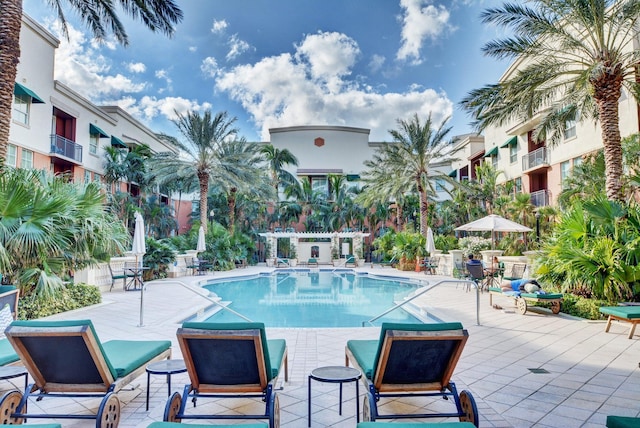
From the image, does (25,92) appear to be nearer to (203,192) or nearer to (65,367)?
(203,192)

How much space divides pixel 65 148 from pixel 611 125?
81.1 ft

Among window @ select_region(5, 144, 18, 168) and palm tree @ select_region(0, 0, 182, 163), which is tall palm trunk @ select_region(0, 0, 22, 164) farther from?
window @ select_region(5, 144, 18, 168)

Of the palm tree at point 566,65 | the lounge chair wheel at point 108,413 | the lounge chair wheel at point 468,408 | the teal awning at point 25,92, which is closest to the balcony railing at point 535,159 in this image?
the palm tree at point 566,65

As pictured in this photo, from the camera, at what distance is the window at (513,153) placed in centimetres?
2491

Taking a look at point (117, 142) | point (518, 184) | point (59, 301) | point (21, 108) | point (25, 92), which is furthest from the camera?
point (117, 142)

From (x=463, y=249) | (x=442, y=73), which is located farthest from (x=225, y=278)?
(x=442, y=73)

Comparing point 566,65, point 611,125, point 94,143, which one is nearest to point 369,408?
point 611,125

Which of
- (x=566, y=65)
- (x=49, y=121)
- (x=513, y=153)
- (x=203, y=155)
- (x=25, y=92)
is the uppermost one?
(x=25, y=92)

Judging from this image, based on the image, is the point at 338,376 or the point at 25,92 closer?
the point at 338,376

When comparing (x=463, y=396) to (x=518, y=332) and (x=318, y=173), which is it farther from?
(x=318, y=173)

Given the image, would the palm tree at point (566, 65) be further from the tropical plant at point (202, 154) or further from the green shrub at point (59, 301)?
the tropical plant at point (202, 154)

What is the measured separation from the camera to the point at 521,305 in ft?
29.5

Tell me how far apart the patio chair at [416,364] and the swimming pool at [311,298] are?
6.01 metres

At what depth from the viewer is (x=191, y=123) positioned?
21.5m
